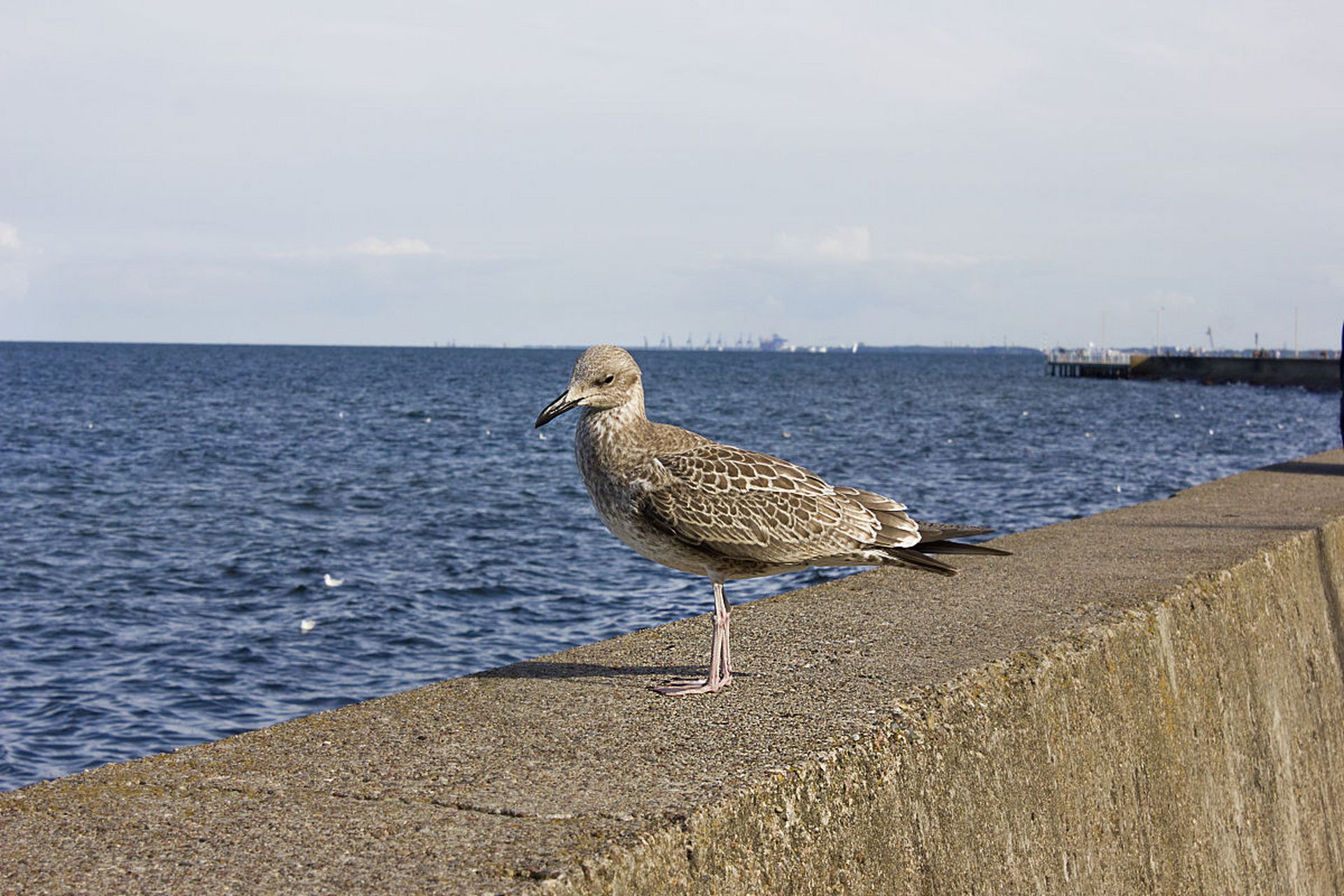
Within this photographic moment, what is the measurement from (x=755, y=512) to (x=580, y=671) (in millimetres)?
1147

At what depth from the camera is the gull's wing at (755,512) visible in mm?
4344

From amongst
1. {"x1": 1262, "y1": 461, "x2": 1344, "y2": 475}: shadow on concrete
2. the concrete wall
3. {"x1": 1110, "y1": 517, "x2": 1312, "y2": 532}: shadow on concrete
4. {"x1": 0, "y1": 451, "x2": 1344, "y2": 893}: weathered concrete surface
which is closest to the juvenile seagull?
{"x1": 0, "y1": 451, "x2": 1344, "y2": 893}: weathered concrete surface

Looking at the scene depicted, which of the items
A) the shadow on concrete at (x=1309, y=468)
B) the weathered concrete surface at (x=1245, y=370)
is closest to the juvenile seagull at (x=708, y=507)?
the shadow on concrete at (x=1309, y=468)

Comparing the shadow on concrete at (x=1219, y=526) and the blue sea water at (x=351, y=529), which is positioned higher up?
the shadow on concrete at (x=1219, y=526)

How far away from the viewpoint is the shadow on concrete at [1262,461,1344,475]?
11.6 m

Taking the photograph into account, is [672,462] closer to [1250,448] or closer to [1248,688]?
[1248,688]

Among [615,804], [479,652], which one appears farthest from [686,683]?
[479,652]

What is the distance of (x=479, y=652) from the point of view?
44.3 feet

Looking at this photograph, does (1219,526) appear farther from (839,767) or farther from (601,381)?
(839,767)

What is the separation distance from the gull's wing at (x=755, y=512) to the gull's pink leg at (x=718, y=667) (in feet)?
0.79

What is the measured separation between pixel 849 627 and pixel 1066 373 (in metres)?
135

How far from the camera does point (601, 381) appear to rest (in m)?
4.50

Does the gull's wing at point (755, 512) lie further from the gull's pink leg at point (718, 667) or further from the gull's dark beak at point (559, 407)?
the gull's dark beak at point (559, 407)

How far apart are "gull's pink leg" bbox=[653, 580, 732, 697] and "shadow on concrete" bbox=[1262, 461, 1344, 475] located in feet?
29.9
